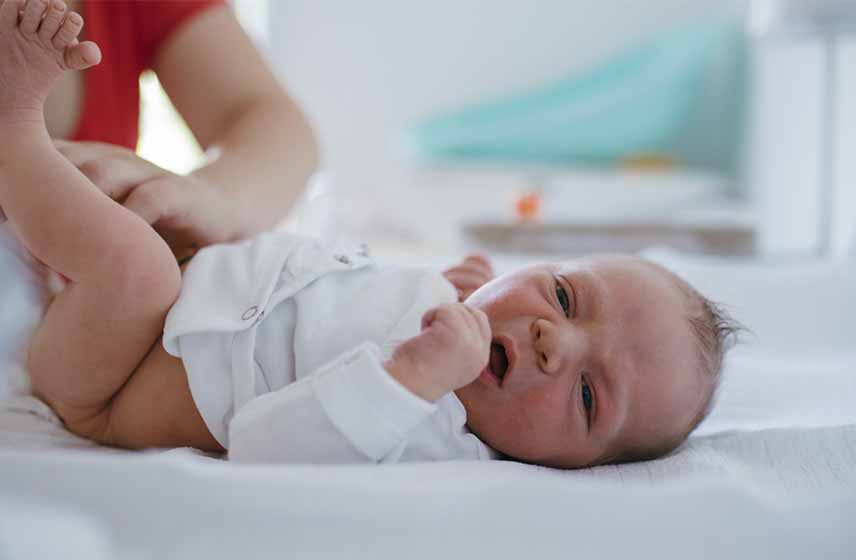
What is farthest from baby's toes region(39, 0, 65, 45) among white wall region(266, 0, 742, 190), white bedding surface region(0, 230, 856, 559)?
white wall region(266, 0, 742, 190)

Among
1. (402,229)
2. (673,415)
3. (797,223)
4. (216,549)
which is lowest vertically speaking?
(797,223)

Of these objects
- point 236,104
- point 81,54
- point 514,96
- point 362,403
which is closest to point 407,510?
point 362,403

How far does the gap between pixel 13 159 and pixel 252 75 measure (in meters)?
0.59

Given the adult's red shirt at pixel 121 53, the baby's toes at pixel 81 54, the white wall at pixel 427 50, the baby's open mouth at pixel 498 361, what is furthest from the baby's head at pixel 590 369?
the white wall at pixel 427 50

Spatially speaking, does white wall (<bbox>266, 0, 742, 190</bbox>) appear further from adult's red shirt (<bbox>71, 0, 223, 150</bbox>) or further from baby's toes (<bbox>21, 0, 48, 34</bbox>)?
baby's toes (<bbox>21, 0, 48, 34</bbox>)

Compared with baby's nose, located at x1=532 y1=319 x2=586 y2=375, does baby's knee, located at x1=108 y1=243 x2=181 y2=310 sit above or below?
above

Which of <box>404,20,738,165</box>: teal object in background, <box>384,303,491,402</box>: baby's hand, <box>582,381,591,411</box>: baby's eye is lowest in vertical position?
<box>404,20,738,165</box>: teal object in background

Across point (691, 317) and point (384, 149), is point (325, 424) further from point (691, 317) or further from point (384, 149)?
point (384, 149)

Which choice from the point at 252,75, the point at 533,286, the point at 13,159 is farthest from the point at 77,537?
the point at 252,75

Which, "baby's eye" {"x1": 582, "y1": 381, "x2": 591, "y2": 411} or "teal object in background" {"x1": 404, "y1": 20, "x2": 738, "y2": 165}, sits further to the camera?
"teal object in background" {"x1": 404, "y1": 20, "x2": 738, "y2": 165}

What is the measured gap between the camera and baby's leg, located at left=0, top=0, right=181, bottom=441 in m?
0.68

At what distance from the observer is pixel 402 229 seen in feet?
8.67

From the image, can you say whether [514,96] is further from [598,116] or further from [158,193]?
[158,193]

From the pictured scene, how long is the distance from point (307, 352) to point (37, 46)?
0.33 m
